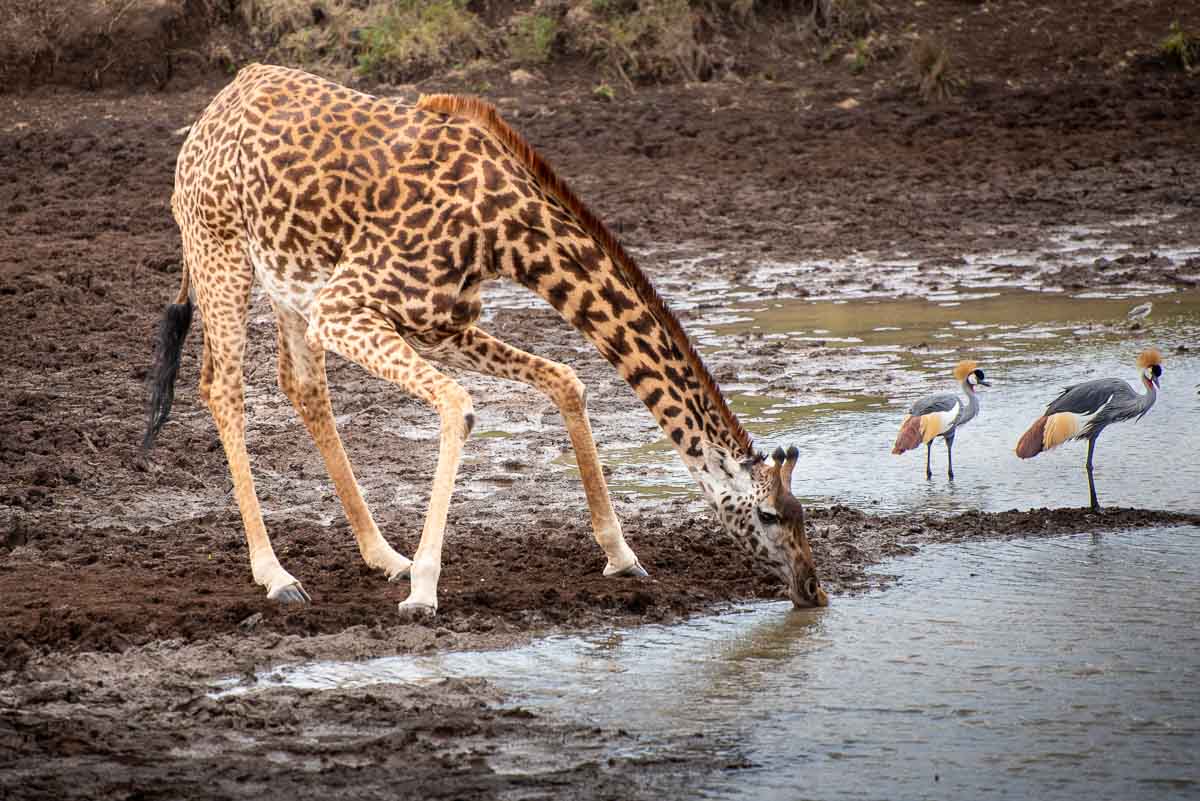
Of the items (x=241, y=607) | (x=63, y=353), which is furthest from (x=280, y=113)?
(x=63, y=353)

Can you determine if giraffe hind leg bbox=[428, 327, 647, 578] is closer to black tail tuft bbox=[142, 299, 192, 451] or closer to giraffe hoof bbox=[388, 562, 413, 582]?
giraffe hoof bbox=[388, 562, 413, 582]

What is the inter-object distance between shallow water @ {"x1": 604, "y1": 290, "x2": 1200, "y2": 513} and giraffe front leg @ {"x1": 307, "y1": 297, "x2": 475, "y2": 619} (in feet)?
6.96

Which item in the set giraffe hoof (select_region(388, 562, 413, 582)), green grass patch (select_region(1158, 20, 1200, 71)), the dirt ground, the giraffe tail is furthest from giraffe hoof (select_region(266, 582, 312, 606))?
green grass patch (select_region(1158, 20, 1200, 71))

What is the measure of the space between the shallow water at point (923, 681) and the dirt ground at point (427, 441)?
18cm

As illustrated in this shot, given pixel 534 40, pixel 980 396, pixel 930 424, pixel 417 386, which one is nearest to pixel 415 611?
pixel 417 386

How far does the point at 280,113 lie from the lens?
6.43 metres

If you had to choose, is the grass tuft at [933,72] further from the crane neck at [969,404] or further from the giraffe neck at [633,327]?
the giraffe neck at [633,327]

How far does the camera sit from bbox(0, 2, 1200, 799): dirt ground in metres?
4.74

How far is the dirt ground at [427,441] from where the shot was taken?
4742mm

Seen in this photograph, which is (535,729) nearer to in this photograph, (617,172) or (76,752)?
(76,752)

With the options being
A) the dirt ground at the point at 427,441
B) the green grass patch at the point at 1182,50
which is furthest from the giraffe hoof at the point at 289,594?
the green grass patch at the point at 1182,50

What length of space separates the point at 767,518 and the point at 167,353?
2854 millimetres

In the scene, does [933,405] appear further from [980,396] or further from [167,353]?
[167,353]

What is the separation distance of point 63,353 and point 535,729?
6672 millimetres
